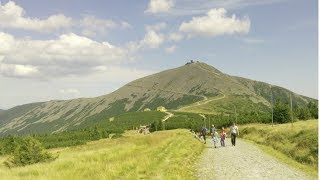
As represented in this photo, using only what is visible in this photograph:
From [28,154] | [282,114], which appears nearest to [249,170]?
[28,154]

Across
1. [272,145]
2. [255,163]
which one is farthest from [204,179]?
[272,145]

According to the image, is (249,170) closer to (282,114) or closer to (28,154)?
(28,154)

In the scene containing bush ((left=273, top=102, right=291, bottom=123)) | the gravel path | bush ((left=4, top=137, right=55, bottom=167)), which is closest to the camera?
the gravel path

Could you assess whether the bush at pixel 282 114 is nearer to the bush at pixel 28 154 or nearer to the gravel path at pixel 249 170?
the bush at pixel 28 154

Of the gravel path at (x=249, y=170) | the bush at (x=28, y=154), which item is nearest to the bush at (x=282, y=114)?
the bush at (x=28, y=154)

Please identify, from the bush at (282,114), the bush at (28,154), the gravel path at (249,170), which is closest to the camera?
the gravel path at (249,170)

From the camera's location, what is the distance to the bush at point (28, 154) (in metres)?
39.8

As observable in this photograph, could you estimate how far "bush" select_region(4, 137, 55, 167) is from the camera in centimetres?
3984

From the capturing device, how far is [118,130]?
183 m

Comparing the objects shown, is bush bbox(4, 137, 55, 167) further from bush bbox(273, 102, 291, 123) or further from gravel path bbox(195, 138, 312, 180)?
bush bbox(273, 102, 291, 123)

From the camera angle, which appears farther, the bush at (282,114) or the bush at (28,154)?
the bush at (282,114)

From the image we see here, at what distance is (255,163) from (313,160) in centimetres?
343

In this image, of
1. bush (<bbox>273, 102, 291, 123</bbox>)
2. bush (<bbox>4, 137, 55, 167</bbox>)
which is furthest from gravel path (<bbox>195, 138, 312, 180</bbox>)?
bush (<bbox>273, 102, 291, 123</bbox>)

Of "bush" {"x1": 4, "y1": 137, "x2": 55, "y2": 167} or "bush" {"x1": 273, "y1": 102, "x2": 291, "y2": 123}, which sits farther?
"bush" {"x1": 273, "y1": 102, "x2": 291, "y2": 123}
